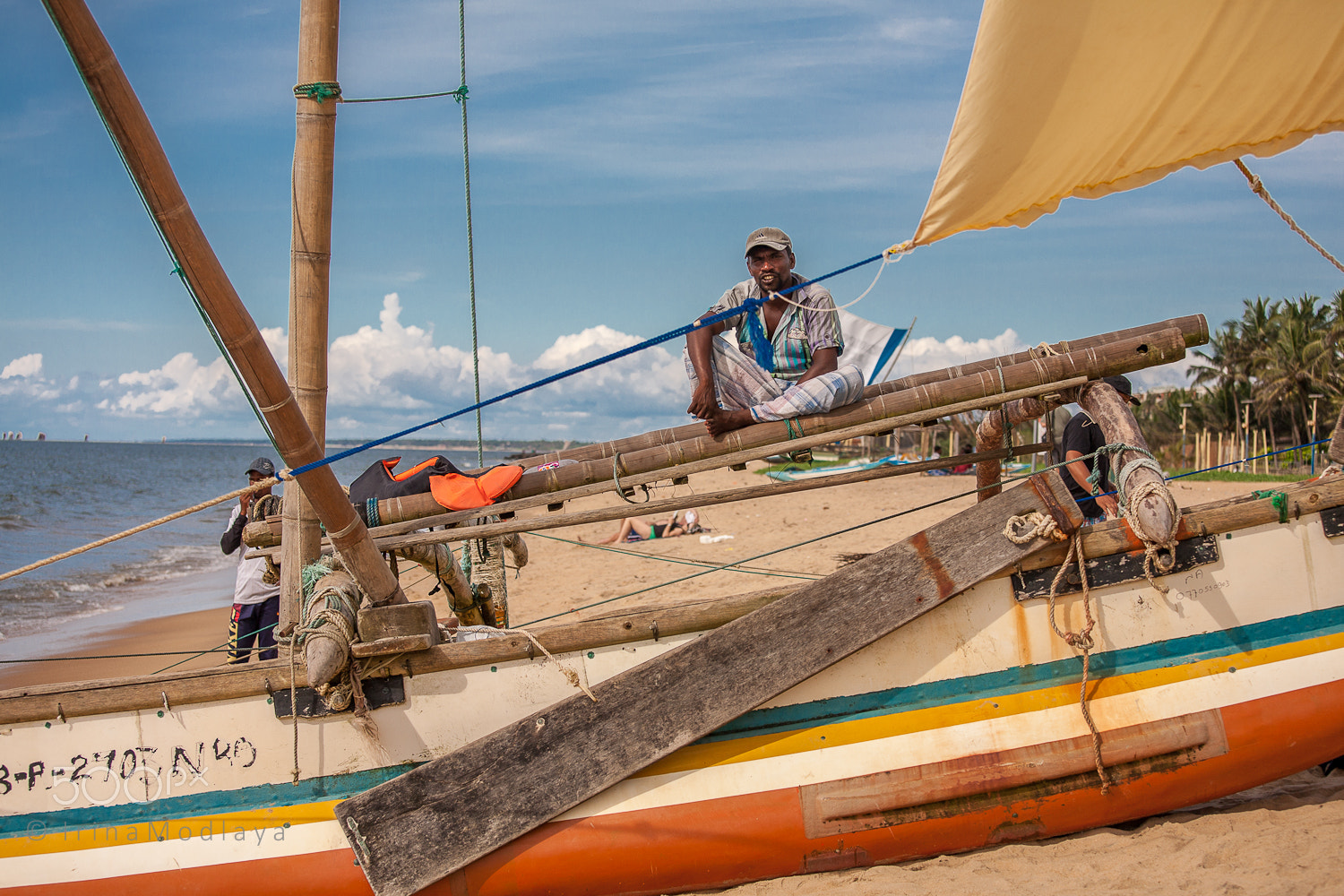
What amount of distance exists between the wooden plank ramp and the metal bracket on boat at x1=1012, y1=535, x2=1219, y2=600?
160 mm

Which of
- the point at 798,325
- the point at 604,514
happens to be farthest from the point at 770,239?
the point at 604,514

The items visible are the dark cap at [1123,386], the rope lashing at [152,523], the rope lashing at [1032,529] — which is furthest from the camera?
the dark cap at [1123,386]

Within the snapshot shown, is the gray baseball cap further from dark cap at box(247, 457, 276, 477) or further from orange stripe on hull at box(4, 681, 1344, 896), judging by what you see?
dark cap at box(247, 457, 276, 477)

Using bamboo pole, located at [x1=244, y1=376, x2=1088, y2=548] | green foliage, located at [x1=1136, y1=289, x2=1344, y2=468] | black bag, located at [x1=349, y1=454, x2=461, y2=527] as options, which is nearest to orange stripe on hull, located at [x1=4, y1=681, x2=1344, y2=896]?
bamboo pole, located at [x1=244, y1=376, x2=1088, y2=548]

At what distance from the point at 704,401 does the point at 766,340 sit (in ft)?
→ 1.88

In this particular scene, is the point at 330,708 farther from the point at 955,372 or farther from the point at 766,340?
the point at 955,372

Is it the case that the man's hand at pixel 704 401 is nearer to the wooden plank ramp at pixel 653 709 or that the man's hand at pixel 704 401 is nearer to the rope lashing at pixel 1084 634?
the wooden plank ramp at pixel 653 709

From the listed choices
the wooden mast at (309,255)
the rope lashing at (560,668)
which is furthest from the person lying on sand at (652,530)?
the rope lashing at (560,668)

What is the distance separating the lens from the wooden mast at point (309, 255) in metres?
3.68

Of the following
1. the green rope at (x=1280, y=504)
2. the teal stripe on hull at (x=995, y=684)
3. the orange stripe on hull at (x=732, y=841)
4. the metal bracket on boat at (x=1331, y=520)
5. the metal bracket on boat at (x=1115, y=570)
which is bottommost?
the orange stripe on hull at (x=732, y=841)

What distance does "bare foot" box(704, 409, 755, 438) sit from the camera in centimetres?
370

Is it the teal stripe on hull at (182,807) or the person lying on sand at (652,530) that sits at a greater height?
the person lying on sand at (652,530)

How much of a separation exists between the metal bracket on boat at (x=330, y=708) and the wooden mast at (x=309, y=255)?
43 cm

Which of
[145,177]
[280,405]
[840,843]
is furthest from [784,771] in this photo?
[145,177]
